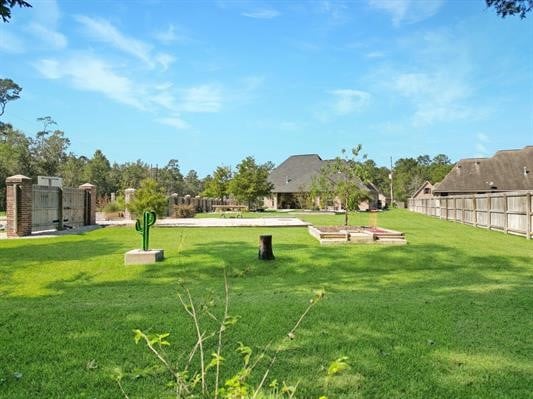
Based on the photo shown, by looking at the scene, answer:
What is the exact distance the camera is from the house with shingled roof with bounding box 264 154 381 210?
160 ft

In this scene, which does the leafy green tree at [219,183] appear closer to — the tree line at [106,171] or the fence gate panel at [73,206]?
the tree line at [106,171]

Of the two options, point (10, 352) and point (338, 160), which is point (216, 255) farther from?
point (338, 160)

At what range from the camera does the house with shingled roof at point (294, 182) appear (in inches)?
1917

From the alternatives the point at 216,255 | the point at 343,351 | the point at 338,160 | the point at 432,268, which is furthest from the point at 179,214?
the point at 343,351

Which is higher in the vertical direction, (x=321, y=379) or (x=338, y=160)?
(x=338, y=160)

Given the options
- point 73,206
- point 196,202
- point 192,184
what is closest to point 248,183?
point 196,202

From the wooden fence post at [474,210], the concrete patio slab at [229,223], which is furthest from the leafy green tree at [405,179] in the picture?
the concrete patio slab at [229,223]

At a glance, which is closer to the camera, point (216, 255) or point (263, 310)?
point (263, 310)

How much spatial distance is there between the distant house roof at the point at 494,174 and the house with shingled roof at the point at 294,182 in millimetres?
8915

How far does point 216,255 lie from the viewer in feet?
32.2

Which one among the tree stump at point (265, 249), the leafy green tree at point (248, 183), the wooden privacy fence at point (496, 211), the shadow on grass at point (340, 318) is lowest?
the shadow on grass at point (340, 318)

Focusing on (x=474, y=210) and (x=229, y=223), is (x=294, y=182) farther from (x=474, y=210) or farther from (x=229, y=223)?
(x=474, y=210)

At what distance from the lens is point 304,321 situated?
4.52 metres

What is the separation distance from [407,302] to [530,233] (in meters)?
11.3
